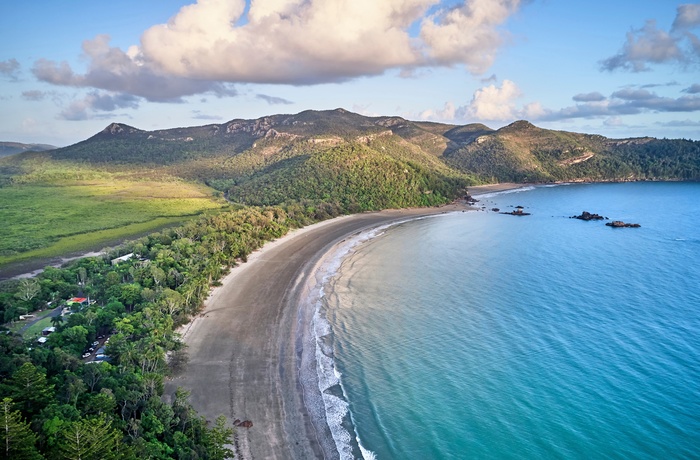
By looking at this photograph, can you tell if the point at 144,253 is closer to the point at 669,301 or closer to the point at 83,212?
the point at 83,212

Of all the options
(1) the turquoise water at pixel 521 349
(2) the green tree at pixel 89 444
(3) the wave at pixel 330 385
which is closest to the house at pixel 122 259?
(3) the wave at pixel 330 385

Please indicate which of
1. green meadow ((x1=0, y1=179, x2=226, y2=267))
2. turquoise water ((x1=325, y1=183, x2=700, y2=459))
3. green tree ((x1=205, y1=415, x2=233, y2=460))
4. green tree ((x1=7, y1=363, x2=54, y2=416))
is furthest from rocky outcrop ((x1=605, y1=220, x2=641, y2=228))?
green tree ((x1=7, y1=363, x2=54, y2=416))

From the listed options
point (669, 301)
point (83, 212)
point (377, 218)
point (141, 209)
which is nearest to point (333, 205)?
point (377, 218)

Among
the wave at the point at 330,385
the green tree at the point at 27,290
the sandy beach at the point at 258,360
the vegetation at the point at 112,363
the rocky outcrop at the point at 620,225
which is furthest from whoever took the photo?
the rocky outcrop at the point at 620,225

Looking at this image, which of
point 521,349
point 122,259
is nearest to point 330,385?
point 521,349

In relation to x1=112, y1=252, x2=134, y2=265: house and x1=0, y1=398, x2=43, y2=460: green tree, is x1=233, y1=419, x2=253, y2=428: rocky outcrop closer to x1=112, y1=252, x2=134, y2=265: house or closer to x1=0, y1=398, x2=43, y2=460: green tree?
x1=0, y1=398, x2=43, y2=460: green tree

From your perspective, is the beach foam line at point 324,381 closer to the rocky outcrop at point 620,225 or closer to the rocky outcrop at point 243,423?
Result: the rocky outcrop at point 243,423

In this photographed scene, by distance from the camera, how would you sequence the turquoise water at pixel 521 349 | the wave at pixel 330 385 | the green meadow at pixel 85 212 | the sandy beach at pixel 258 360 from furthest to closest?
the green meadow at pixel 85 212 < the sandy beach at pixel 258 360 < the turquoise water at pixel 521 349 < the wave at pixel 330 385
